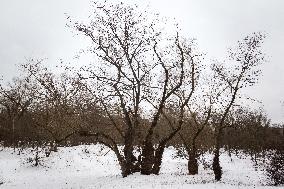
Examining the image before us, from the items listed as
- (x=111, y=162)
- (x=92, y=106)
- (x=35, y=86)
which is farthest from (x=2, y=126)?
(x=92, y=106)

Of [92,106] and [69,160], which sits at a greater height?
[92,106]

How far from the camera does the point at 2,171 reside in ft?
122

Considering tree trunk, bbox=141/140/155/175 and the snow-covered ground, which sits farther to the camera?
the snow-covered ground

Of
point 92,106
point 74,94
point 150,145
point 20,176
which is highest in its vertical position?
point 74,94

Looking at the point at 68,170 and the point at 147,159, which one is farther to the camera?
the point at 68,170

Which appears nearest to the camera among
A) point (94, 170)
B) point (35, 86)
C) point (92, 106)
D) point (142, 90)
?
point (142, 90)

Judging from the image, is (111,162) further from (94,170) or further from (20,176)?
(20,176)

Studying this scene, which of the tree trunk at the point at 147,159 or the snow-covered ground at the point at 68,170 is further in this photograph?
the snow-covered ground at the point at 68,170

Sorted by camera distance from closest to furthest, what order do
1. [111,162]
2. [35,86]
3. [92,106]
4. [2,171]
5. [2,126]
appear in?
1. [92,106]
2. [2,171]
3. [111,162]
4. [35,86]
5. [2,126]

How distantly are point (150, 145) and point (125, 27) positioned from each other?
9.62 m

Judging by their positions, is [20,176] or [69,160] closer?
[20,176]

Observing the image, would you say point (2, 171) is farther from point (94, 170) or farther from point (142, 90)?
point (142, 90)

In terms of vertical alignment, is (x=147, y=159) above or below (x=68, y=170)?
above

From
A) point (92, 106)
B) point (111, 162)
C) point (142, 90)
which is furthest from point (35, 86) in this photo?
point (142, 90)
